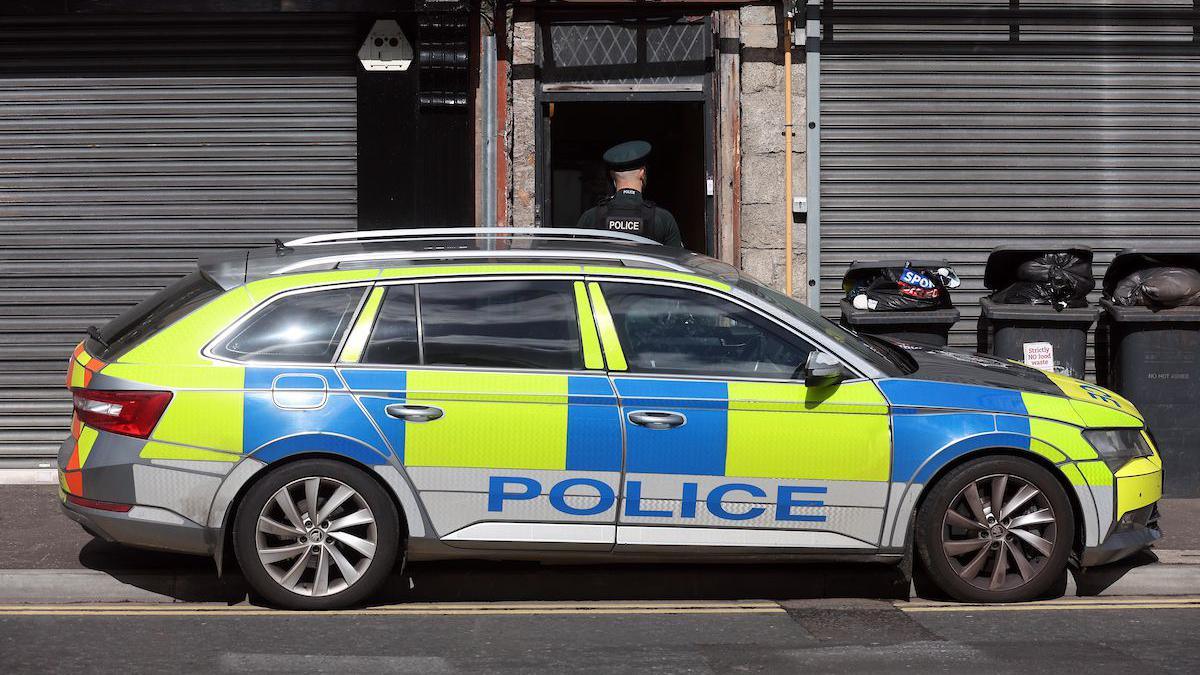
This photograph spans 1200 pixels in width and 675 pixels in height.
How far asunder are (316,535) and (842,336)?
2537 millimetres

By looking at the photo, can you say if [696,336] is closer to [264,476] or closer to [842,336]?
[842,336]

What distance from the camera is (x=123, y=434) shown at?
6.38 m

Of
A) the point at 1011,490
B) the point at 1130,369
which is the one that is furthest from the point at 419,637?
the point at 1130,369

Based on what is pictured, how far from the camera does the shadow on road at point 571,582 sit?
269 inches

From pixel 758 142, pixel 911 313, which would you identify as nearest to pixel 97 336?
pixel 911 313

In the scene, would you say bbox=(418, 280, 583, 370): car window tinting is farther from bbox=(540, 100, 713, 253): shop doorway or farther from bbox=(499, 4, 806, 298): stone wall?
bbox=(540, 100, 713, 253): shop doorway

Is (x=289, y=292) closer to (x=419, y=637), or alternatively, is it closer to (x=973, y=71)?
(x=419, y=637)

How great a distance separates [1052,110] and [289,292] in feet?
20.8

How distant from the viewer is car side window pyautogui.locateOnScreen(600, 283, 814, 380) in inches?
257

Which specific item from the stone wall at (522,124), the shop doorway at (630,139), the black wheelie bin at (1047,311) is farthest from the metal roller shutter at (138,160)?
the black wheelie bin at (1047,311)

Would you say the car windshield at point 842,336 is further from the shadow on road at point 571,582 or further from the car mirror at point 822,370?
the shadow on road at point 571,582

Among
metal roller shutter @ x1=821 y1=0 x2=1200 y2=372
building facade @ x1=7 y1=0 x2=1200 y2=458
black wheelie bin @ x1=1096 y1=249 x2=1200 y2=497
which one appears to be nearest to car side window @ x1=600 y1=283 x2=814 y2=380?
black wheelie bin @ x1=1096 y1=249 x2=1200 y2=497

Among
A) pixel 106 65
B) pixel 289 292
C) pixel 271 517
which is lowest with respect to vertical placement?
pixel 271 517

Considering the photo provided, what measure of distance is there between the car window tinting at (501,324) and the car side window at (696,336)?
23 centimetres
